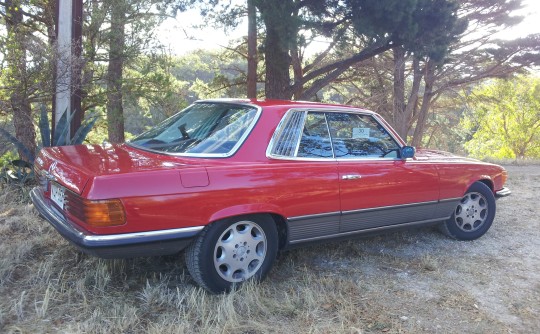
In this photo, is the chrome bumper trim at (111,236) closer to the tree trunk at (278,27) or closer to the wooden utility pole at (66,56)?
the wooden utility pole at (66,56)

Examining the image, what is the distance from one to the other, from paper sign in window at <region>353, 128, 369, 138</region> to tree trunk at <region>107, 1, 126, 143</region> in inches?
228

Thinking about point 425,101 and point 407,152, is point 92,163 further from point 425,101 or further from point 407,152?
point 425,101

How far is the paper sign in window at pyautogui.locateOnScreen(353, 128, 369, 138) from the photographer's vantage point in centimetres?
411

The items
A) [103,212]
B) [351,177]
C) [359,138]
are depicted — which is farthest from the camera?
[359,138]

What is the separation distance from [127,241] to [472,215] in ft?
12.3

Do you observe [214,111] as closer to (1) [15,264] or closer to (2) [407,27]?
(1) [15,264]

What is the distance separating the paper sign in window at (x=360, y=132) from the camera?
13.5 feet

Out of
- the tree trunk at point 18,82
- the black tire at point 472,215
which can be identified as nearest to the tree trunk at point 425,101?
the black tire at point 472,215

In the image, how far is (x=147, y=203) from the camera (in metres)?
2.84

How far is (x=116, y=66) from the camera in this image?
29.8 ft

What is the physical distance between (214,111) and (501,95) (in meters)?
24.8

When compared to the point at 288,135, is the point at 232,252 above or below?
below

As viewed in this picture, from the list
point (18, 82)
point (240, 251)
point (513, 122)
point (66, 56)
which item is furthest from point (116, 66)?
point (513, 122)

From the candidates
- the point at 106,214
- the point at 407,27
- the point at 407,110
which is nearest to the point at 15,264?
the point at 106,214
